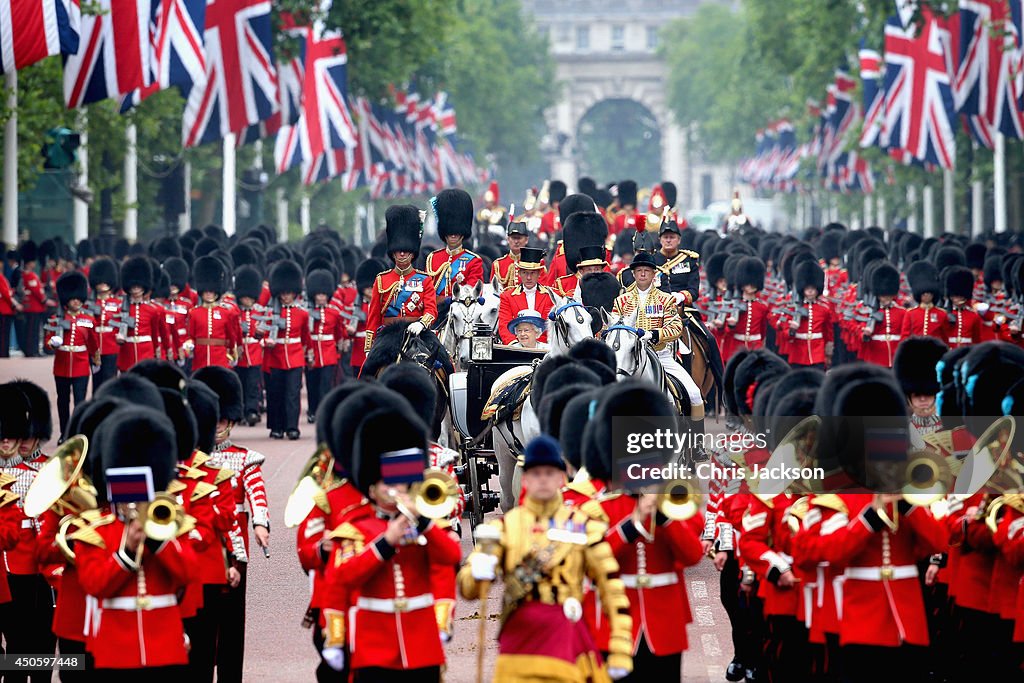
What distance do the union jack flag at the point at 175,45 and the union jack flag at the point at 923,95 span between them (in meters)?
11.2

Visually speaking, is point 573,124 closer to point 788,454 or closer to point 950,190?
point 950,190

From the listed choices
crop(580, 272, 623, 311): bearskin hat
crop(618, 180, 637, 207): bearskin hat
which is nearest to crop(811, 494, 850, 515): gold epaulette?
crop(580, 272, 623, 311): bearskin hat

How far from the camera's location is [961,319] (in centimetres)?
1811

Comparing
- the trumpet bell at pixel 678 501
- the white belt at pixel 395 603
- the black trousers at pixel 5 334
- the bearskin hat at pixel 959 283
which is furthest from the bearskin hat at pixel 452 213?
the black trousers at pixel 5 334

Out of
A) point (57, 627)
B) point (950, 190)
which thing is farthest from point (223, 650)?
point (950, 190)

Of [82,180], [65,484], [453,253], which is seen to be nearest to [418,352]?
[453,253]

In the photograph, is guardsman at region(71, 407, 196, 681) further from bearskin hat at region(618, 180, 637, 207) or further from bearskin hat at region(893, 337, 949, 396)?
bearskin hat at region(618, 180, 637, 207)

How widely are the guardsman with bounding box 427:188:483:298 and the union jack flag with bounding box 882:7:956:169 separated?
18619mm

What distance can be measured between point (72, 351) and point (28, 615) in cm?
970

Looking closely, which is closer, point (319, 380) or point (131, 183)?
point (319, 380)

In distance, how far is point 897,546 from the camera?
7.64 metres

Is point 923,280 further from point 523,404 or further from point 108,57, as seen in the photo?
point 108,57

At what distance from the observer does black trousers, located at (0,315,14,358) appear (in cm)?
2731

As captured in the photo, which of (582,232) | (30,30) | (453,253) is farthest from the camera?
(30,30)
